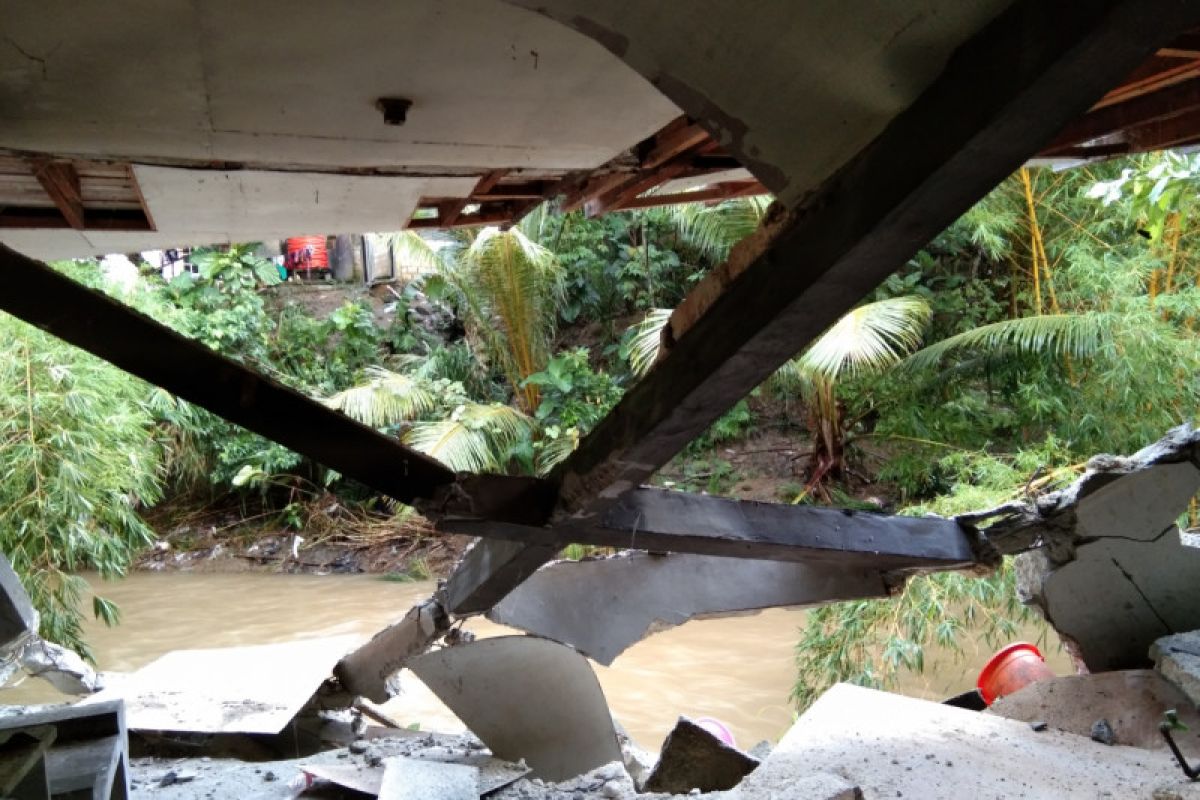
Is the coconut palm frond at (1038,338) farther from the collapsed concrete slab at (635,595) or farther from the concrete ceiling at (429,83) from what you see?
the concrete ceiling at (429,83)

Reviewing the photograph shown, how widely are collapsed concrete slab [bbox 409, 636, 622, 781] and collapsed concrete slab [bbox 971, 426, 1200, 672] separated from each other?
181 cm

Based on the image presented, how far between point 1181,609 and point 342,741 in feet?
12.5

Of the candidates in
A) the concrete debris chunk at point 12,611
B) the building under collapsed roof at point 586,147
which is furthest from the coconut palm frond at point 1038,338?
the concrete debris chunk at point 12,611

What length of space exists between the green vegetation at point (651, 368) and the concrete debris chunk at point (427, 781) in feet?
9.81

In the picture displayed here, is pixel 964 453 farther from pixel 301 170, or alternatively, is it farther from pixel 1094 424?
pixel 301 170

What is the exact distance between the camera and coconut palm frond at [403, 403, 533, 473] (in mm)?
10359

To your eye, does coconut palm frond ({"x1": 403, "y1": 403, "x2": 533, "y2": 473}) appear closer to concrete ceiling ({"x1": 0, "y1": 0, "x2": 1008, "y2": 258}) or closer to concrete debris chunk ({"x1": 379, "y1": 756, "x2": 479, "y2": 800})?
concrete debris chunk ({"x1": 379, "y1": 756, "x2": 479, "y2": 800})

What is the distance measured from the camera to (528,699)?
12.8 ft

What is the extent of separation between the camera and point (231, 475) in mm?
12930

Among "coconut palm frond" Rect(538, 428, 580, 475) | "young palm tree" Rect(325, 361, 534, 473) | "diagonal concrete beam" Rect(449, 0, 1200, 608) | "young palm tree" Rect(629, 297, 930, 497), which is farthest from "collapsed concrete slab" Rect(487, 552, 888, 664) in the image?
"coconut palm frond" Rect(538, 428, 580, 475)

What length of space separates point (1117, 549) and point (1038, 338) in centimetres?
463

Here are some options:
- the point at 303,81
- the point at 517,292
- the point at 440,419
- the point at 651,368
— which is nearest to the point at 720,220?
the point at 517,292

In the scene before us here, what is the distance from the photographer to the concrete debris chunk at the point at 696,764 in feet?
11.6

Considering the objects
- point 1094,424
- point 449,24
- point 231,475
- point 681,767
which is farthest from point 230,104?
point 231,475
